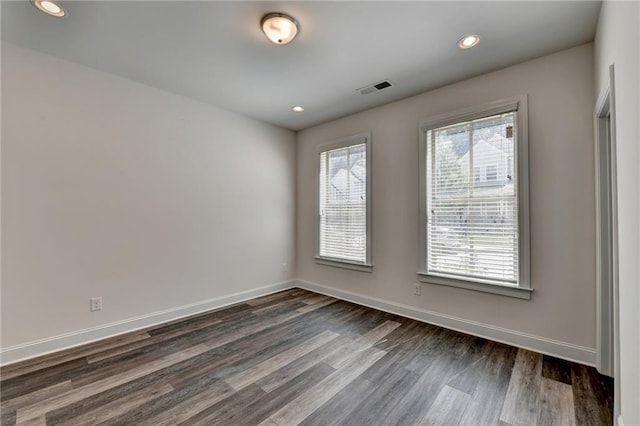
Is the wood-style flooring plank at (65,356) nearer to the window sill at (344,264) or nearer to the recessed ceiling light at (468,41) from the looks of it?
the window sill at (344,264)

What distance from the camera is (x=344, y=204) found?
4.20 m

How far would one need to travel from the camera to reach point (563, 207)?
8.00 ft

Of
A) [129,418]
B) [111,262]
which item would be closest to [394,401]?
[129,418]

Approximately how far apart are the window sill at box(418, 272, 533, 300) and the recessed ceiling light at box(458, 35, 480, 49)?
2256mm

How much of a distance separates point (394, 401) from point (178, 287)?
2.73m

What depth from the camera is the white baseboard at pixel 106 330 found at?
2371mm

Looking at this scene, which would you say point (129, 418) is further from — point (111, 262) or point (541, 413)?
point (541, 413)

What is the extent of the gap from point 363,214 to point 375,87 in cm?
167

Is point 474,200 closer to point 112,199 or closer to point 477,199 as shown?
point 477,199

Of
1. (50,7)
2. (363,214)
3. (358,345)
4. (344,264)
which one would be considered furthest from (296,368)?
(50,7)

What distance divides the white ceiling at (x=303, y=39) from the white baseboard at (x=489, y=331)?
2.62m

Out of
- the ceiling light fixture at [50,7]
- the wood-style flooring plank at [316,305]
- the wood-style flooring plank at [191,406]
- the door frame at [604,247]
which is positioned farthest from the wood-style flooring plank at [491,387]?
the ceiling light fixture at [50,7]

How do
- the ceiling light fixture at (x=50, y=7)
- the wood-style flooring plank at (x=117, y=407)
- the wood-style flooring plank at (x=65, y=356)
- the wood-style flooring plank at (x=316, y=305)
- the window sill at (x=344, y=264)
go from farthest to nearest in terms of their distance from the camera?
the window sill at (x=344, y=264) < the wood-style flooring plank at (x=316, y=305) < the wood-style flooring plank at (x=65, y=356) < the ceiling light fixture at (x=50, y=7) < the wood-style flooring plank at (x=117, y=407)

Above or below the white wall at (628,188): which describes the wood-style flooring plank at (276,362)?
below
